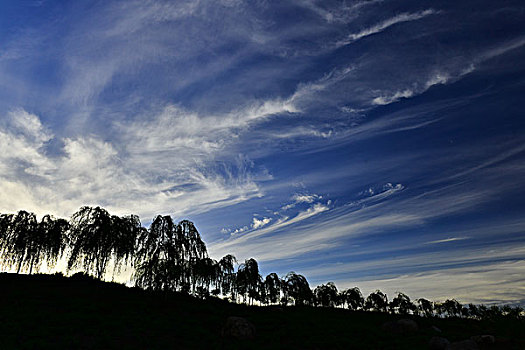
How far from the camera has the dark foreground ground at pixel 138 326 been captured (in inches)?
633

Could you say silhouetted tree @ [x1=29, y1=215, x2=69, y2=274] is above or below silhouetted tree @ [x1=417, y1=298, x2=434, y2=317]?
above

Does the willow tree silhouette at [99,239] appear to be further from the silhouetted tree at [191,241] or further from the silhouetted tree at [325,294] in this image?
the silhouetted tree at [325,294]

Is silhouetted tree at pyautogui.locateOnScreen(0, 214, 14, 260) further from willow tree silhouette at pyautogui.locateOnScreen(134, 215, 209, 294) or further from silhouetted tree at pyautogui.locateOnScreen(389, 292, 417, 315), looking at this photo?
silhouetted tree at pyautogui.locateOnScreen(389, 292, 417, 315)

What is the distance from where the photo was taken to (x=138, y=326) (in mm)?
19156

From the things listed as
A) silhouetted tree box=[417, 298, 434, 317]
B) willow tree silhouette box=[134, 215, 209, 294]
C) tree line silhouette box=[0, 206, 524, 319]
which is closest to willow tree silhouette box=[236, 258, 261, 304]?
tree line silhouette box=[0, 206, 524, 319]

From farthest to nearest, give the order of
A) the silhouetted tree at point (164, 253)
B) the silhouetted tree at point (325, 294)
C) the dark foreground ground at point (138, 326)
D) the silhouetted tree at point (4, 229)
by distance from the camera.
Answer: the silhouetted tree at point (325, 294)
the silhouetted tree at point (4, 229)
the silhouetted tree at point (164, 253)
the dark foreground ground at point (138, 326)

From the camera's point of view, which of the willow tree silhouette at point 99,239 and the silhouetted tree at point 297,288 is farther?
the silhouetted tree at point 297,288

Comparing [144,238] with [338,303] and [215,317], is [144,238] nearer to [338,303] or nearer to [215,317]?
[215,317]

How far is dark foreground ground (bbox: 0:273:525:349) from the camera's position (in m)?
16.1

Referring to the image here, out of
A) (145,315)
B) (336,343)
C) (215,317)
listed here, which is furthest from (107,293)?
(336,343)

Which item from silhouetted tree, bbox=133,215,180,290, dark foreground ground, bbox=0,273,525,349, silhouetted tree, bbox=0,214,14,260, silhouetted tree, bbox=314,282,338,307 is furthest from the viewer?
silhouetted tree, bbox=314,282,338,307

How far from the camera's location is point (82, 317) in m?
19.1

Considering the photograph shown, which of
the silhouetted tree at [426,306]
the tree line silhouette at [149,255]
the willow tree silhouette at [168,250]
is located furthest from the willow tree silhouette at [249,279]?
the silhouetted tree at [426,306]

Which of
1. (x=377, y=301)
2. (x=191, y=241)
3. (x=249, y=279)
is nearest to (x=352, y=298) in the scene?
(x=377, y=301)
